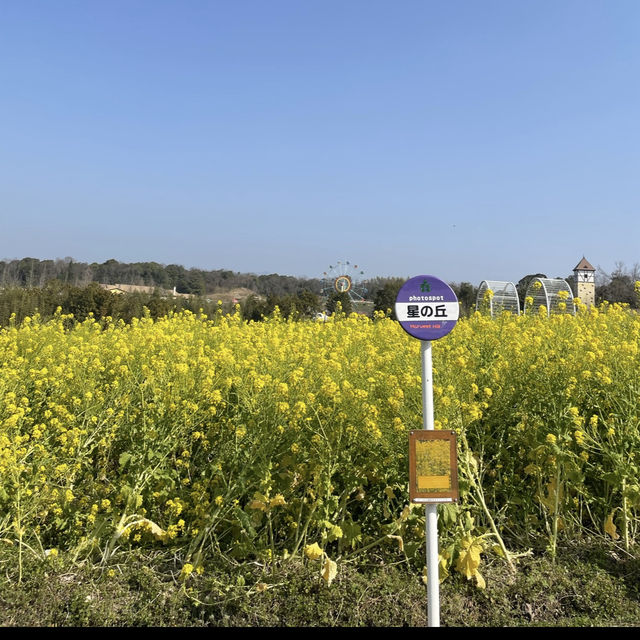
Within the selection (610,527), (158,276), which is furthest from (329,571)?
(158,276)

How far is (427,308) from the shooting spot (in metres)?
2.32

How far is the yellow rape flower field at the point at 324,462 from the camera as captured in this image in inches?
108

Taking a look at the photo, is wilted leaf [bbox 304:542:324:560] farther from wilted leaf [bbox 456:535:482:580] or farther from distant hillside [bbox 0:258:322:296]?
distant hillside [bbox 0:258:322:296]

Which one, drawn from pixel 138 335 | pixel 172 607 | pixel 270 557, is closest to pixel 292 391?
pixel 270 557

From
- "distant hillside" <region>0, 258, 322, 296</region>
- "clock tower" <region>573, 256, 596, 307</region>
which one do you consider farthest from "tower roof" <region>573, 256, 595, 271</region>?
"distant hillside" <region>0, 258, 322, 296</region>

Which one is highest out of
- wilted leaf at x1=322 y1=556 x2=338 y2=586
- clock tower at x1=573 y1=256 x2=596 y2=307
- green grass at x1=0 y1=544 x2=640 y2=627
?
clock tower at x1=573 y1=256 x2=596 y2=307

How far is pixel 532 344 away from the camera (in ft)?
12.8

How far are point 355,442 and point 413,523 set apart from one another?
1.70 ft

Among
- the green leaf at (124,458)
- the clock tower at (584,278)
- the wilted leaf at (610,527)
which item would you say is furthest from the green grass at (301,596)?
the clock tower at (584,278)

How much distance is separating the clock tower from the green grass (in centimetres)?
4078

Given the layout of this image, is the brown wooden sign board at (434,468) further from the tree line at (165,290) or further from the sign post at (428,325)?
the tree line at (165,290)

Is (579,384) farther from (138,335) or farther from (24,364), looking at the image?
(24,364)

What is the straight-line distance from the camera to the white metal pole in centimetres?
212

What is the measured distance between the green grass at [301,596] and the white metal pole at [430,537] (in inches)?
12.9
